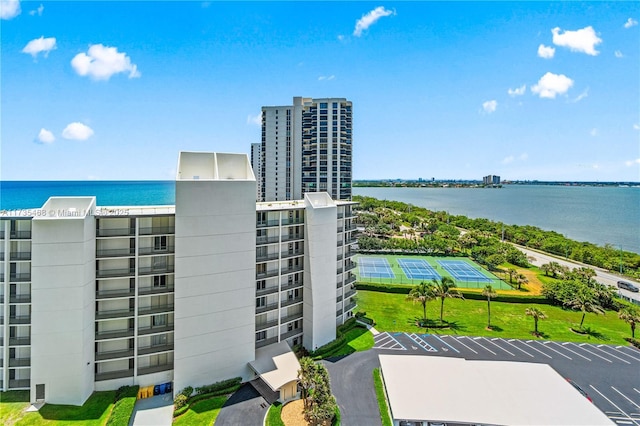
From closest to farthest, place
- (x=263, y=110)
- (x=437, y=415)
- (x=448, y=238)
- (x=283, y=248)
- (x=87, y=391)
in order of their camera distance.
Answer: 1. (x=437, y=415)
2. (x=87, y=391)
3. (x=283, y=248)
4. (x=263, y=110)
5. (x=448, y=238)

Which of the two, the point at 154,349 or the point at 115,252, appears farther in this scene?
the point at 154,349

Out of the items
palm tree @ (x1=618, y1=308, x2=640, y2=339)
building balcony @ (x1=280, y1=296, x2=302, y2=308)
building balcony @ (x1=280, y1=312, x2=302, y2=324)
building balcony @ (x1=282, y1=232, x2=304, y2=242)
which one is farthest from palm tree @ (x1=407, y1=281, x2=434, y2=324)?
palm tree @ (x1=618, y1=308, x2=640, y2=339)

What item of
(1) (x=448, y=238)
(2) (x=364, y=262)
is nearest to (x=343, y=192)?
(2) (x=364, y=262)

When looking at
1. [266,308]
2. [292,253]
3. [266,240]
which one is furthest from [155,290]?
[292,253]

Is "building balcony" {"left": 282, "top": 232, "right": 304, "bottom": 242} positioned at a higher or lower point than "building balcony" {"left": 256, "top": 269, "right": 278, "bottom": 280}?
higher

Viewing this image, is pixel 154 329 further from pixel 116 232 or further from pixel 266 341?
pixel 266 341

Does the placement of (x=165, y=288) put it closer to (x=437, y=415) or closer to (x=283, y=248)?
(x=283, y=248)

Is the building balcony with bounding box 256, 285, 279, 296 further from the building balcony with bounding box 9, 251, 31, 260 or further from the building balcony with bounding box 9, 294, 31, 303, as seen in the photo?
the building balcony with bounding box 9, 251, 31, 260
